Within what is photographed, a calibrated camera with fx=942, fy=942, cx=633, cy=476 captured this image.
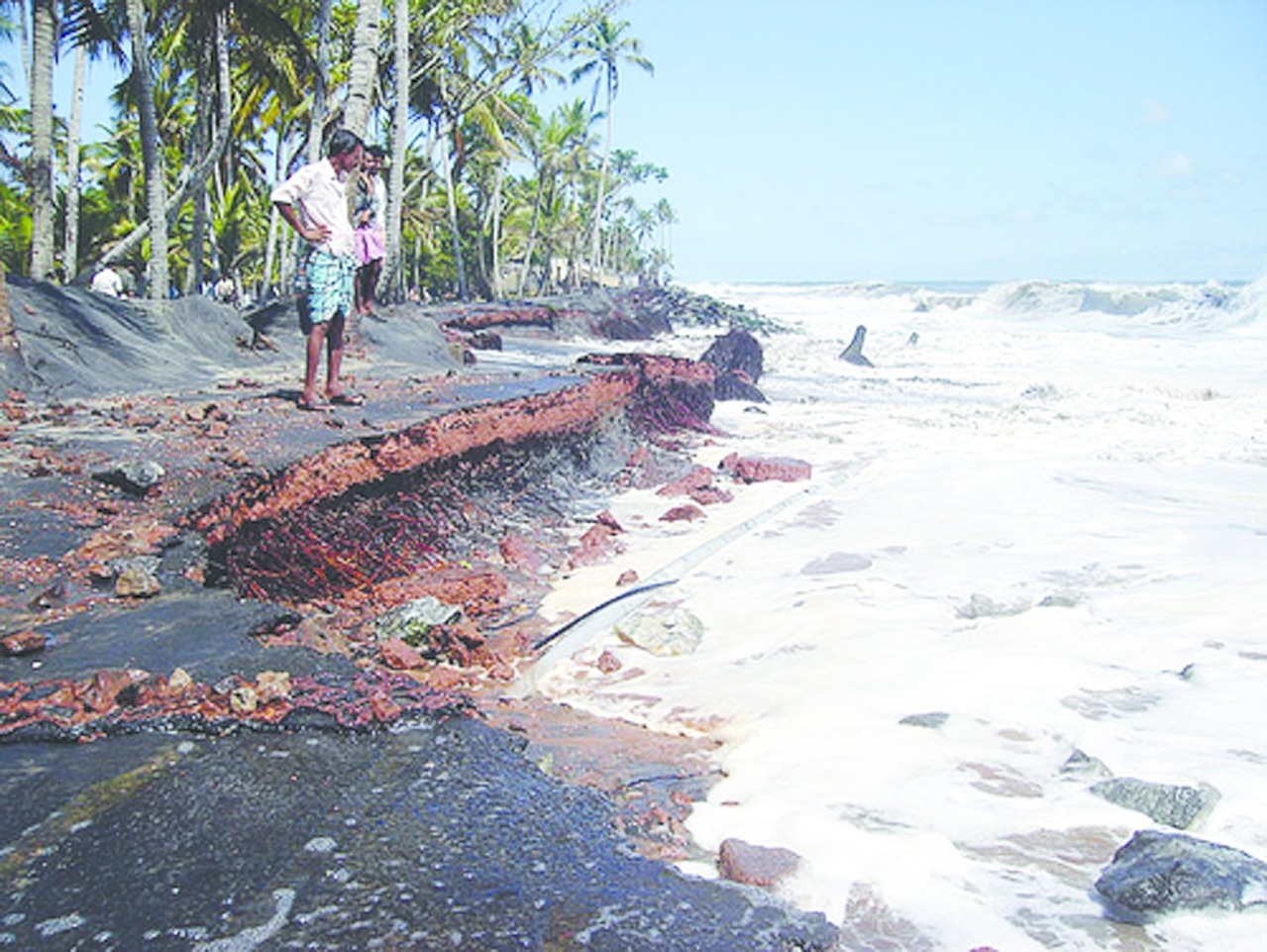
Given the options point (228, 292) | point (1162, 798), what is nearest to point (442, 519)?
point (1162, 798)

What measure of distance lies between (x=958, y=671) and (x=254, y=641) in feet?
8.21

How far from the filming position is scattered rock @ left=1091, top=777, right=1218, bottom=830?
2.49m

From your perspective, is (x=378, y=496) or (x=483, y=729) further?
(x=378, y=496)

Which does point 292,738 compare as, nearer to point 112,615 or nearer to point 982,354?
point 112,615

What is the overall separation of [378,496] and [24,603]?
214 centimetres

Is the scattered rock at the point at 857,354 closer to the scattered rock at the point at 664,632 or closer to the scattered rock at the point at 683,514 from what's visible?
the scattered rock at the point at 683,514

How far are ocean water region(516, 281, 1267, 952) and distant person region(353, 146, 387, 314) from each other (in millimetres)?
2858

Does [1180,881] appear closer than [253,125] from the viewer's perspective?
Yes

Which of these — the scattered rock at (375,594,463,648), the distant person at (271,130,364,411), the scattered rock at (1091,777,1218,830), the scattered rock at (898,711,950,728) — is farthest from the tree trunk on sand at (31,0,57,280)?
the scattered rock at (1091,777,1218,830)

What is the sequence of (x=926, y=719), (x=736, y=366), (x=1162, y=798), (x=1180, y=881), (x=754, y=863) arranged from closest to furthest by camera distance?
(x=1180, y=881), (x=754, y=863), (x=1162, y=798), (x=926, y=719), (x=736, y=366)

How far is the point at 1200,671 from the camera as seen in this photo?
3521 millimetres

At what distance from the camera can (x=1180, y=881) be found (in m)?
2.04

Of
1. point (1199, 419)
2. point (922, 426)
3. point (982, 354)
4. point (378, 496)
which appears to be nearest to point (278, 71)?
point (922, 426)

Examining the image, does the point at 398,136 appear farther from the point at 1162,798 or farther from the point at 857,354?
the point at 1162,798
